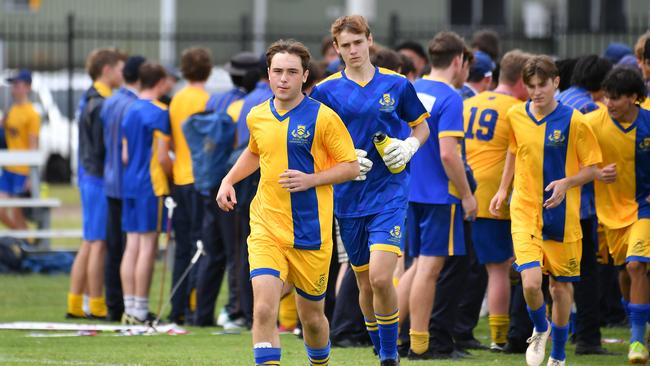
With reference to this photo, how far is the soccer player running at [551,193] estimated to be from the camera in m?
8.46

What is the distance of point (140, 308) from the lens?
456 inches

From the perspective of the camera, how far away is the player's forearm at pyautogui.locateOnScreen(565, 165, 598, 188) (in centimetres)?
843

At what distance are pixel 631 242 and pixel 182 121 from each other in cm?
438

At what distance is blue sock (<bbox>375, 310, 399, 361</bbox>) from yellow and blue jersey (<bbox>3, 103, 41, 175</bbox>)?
451 inches

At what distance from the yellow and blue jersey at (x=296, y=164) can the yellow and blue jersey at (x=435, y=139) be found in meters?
1.59

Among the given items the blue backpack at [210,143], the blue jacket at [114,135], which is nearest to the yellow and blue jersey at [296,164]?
the blue backpack at [210,143]

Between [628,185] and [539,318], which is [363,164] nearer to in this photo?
[539,318]

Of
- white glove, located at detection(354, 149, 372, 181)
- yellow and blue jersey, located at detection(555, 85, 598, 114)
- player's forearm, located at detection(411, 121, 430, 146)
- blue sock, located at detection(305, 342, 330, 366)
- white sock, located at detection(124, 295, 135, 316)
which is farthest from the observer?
white sock, located at detection(124, 295, 135, 316)

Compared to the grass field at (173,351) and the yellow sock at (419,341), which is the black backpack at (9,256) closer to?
the grass field at (173,351)

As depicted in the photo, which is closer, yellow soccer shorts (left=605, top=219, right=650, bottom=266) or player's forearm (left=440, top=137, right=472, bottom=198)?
player's forearm (left=440, top=137, right=472, bottom=198)

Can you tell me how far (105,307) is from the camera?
12.4 metres

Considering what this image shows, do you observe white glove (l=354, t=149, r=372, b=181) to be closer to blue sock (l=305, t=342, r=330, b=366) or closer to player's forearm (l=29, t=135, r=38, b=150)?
blue sock (l=305, t=342, r=330, b=366)

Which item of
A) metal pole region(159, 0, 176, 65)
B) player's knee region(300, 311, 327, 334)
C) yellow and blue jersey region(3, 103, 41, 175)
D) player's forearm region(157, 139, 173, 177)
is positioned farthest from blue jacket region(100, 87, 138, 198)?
metal pole region(159, 0, 176, 65)

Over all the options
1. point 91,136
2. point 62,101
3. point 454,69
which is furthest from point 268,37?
point 454,69
